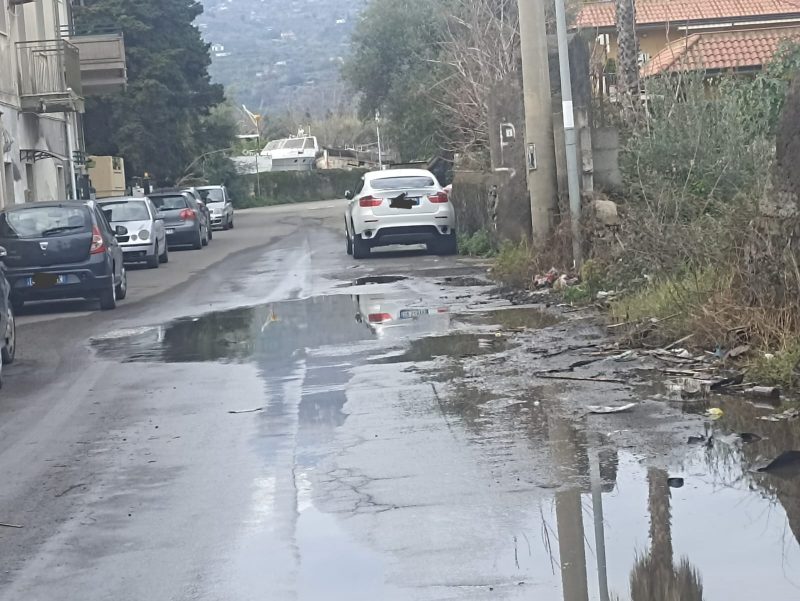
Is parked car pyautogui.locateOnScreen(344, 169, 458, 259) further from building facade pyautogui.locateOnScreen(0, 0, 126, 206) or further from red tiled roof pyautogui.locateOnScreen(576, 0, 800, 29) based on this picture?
A: red tiled roof pyautogui.locateOnScreen(576, 0, 800, 29)

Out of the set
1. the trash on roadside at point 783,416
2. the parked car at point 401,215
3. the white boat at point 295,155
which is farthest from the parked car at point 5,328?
the white boat at point 295,155

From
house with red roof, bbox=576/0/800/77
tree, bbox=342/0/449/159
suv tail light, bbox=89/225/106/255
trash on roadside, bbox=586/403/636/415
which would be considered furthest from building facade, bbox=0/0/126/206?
trash on roadside, bbox=586/403/636/415

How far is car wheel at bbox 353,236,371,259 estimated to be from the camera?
2558 centimetres

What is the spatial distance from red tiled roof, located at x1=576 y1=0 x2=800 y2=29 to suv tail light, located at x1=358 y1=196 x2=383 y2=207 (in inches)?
792

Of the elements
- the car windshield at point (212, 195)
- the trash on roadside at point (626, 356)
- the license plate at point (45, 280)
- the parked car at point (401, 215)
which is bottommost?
the trash on roadside at point (626, 356)

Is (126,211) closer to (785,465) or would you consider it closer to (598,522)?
(785,465)

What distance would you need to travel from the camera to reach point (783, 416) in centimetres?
842

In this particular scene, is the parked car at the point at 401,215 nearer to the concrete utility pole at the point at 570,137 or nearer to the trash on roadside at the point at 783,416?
the concrete utility pole at the point at 570,137

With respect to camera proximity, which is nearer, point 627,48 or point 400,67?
point 627,48

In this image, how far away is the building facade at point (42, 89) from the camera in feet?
104

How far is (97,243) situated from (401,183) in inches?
326

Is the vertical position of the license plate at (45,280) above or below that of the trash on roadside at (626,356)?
above

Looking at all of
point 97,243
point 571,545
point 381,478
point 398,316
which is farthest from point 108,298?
point 571,545

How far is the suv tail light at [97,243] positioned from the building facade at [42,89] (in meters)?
11.8
